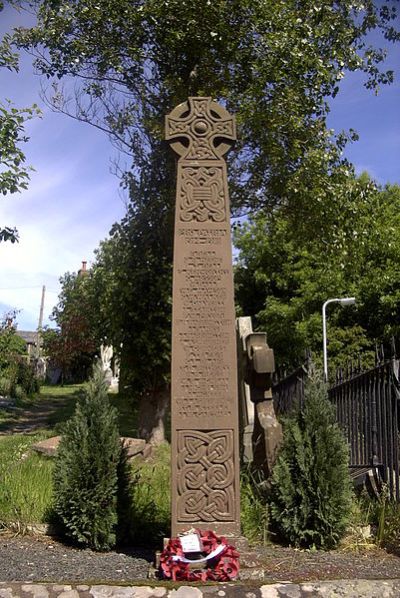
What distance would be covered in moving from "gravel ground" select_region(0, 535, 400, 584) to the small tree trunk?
6180 mm

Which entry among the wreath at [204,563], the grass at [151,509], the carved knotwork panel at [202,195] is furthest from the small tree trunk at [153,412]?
the wreath at [204,563]

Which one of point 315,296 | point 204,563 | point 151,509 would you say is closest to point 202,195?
point 204,563

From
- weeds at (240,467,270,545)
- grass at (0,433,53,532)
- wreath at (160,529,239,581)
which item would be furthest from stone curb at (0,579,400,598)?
grass at (0,433,53,532)

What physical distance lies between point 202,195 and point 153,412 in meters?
7.33

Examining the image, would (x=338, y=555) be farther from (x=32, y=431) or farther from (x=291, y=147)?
(x=32, y=431)

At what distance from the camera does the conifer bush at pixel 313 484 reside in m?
5.62

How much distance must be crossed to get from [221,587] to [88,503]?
93.0 inches

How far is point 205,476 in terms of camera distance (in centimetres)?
515

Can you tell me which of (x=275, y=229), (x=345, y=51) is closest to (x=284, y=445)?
(x=345, y=51)

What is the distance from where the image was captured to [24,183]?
9039mm

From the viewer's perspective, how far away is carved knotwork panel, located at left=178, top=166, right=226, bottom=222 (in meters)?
5.57

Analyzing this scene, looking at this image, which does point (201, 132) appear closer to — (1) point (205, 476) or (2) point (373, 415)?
(1) point (205, 476)

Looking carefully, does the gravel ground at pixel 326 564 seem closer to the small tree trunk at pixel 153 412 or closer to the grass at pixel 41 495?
the grass at pixel 41 495

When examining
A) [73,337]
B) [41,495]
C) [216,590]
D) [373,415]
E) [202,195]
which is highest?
[73,337]
